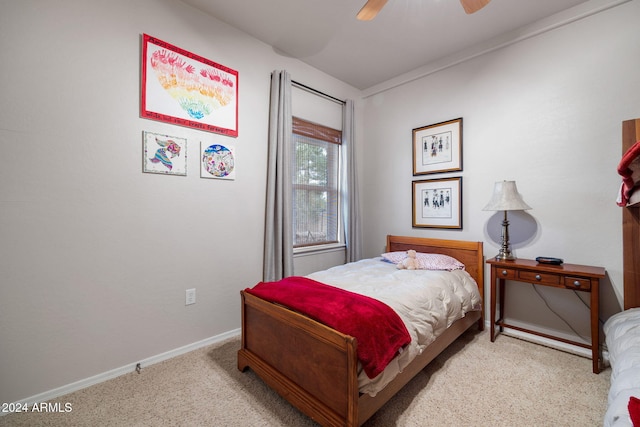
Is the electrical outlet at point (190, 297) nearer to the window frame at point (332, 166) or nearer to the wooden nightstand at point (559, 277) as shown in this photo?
the window frame at point (332, 166)

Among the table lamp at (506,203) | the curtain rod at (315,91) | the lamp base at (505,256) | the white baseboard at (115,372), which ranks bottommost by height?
the white baseboard at (115,372)

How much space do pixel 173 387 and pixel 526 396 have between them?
7.27 ft

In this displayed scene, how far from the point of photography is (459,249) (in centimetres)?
282

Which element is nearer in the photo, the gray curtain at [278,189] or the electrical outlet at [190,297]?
the electrical outlet at [190,297]

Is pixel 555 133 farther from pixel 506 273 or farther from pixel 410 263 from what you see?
pixel 410 263

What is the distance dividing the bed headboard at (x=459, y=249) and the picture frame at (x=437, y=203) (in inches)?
7.4

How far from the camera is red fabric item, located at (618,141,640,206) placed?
1.55 meters

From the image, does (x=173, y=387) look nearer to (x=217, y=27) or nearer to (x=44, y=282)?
(x=44, y=282)

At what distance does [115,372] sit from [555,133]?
3.90 m

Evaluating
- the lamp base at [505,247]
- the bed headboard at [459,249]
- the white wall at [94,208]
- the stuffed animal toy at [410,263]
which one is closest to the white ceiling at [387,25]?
the white wall at [94,208]

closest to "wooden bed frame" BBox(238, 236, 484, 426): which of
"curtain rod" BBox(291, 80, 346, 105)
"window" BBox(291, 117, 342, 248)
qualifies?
"window" BBox(291, 117, 342, 248)

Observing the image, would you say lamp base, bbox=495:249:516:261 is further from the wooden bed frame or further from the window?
the window

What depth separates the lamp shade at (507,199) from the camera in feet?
7.63

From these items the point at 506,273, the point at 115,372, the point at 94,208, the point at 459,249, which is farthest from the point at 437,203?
the point at 115,372
